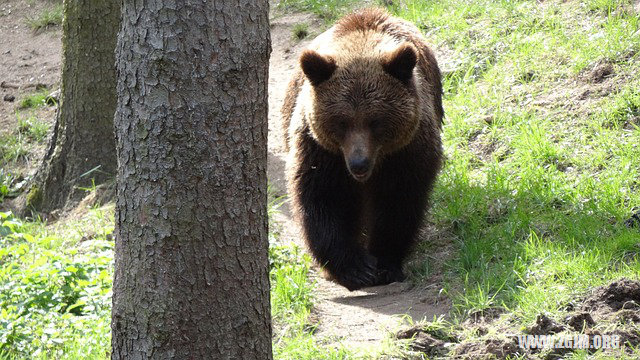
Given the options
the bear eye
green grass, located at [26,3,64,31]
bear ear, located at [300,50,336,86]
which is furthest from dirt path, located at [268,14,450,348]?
green grass, located at [26,3,64,31]

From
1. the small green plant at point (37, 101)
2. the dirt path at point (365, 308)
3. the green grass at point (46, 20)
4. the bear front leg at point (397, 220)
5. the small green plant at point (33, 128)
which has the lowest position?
the dirt path at point (365, 308)

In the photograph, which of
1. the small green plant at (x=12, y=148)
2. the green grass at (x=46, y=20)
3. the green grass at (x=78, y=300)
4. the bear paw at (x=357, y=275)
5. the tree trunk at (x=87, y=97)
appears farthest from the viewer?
the green grass at (x=46, y=20)

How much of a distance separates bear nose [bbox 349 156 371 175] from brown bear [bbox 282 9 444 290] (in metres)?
0.05

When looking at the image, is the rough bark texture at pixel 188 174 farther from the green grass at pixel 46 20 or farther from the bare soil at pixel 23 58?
the green grass at pixel 46 20

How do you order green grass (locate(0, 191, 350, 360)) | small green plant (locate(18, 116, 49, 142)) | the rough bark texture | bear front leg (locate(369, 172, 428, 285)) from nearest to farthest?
the rough bark texture, green grass (locate(0, 191, 350, 360)), bear front leg (locate(369, 172, 428, 285)), small green plant (locate(18, 116, 49, 142))

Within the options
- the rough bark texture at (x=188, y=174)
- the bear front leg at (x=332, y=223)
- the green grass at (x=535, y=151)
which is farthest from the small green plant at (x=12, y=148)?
the rough bark texture at (x=188, y=174)

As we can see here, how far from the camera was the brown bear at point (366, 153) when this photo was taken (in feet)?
19.3

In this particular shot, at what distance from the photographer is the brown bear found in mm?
5891

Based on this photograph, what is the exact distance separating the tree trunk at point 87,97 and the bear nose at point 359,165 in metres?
3.00

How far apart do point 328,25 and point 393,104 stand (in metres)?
5.04

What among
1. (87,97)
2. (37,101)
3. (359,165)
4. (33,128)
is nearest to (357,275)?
(359,165)

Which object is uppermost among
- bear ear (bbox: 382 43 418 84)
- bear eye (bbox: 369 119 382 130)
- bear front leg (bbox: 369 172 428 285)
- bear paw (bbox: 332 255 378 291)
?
bear ear (bbox: 382 43 418 84)

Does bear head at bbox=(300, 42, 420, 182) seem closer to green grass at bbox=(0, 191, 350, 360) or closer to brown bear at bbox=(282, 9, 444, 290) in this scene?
brown bear at bbox=(282, 9, 444, 290)

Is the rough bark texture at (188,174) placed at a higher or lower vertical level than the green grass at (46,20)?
lower
